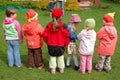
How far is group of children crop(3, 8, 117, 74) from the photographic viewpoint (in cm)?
763

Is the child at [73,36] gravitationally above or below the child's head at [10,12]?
below

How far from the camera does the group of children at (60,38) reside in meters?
7.63

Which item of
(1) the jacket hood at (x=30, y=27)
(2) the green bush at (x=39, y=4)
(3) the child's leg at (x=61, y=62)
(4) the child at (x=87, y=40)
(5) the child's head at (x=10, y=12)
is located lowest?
(2) the green bush at (x=39, y=4)

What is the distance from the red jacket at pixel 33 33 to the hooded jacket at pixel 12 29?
212mm

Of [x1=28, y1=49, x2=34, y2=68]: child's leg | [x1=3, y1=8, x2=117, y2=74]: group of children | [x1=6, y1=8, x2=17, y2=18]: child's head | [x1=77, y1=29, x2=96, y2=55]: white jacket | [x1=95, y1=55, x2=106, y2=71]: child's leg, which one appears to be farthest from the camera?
[x1=28, y1=49, x2=34, y2=68]: child's leg

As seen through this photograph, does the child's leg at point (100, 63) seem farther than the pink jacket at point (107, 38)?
Yes

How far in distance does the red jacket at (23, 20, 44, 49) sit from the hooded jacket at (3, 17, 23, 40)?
0.21m

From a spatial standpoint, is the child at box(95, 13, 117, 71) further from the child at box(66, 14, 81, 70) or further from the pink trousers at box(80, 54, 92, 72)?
the child at box(66, 14, 81, 70)

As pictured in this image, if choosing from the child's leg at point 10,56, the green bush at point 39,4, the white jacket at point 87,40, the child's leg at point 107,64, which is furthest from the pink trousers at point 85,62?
the green bush at point 39,4

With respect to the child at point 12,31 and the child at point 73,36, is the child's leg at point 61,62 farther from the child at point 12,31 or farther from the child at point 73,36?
the child at point 12,31

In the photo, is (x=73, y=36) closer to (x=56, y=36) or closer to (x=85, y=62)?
(x=56, y=36)

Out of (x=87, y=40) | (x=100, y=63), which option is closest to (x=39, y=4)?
(x=100, y=63)

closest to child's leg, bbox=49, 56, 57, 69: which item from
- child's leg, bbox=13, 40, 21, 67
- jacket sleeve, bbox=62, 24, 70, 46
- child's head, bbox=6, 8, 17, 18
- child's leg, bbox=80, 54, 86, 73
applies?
jacket sleeve, bbox=62, 24, 70, 46

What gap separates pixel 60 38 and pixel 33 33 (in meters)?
0.72
